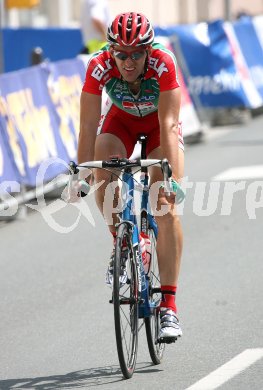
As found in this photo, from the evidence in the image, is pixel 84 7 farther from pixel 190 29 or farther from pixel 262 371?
pixel 262 371

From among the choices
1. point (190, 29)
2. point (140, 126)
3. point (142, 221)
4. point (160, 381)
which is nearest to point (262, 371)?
point (160, 381)

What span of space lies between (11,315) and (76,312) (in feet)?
1.50

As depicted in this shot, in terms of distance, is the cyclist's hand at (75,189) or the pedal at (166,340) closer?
the cyclist's hand at (75,189)

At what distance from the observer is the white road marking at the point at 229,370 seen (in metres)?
6.54

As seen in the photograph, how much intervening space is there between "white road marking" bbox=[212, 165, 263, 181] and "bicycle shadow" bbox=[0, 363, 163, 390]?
769 cm

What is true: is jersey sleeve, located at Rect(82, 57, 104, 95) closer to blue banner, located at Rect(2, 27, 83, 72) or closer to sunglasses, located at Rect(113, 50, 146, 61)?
sunglasses, located at Rect(113, 50, 146, 61)

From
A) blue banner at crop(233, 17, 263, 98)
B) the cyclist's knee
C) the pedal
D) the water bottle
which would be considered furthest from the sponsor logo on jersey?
blue banner at crop(233, 17, 263, 98)

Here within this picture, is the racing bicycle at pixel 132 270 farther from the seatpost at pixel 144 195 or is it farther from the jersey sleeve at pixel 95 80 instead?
the jersey sleeve at pixel 95 80

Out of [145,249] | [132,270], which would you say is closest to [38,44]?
[145,249]

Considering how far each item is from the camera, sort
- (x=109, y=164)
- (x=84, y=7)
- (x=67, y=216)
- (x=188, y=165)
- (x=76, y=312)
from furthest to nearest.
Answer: (x=84, y=7) < (x=188, y=165) < (x=67, y=216) < (x=76, y=312) < (x=109, y=164)

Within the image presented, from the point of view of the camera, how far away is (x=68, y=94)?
1450cm

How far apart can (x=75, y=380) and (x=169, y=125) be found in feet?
4.92

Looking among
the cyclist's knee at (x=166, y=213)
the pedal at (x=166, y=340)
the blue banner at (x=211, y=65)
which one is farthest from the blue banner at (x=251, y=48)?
the pedal at (x=166, y=340)

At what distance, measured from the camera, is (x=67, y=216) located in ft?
41.7
